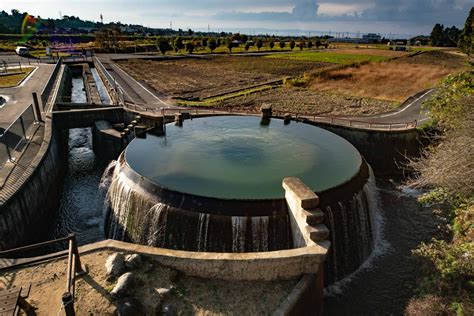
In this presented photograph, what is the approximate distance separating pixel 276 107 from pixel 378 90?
1837 cm

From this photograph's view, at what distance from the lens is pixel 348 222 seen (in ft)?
53.7

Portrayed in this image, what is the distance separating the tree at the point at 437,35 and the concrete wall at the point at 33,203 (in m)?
178

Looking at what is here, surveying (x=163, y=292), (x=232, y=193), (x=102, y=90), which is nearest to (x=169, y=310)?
(x=163, y=292)

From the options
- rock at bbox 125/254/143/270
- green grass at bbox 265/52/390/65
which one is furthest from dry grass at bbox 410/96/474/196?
green grass at bbox 265/52/390/65

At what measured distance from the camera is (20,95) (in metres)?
36.1

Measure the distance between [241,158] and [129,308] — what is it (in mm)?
11941

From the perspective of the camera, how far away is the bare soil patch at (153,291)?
10.5 m

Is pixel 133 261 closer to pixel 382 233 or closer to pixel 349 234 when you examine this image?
pixel 349 234

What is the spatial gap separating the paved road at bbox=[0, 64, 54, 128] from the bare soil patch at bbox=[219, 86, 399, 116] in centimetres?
2006

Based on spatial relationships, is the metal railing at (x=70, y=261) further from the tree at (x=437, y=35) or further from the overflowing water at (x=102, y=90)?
the tree at (x=437, y=35)

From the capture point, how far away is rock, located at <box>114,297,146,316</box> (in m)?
10.1

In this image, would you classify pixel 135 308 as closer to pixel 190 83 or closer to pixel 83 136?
pixel 83 136

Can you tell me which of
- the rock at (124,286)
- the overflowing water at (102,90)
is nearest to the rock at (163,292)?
the rock at (124,286)

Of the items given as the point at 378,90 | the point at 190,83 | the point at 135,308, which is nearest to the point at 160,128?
the point at 135,308
